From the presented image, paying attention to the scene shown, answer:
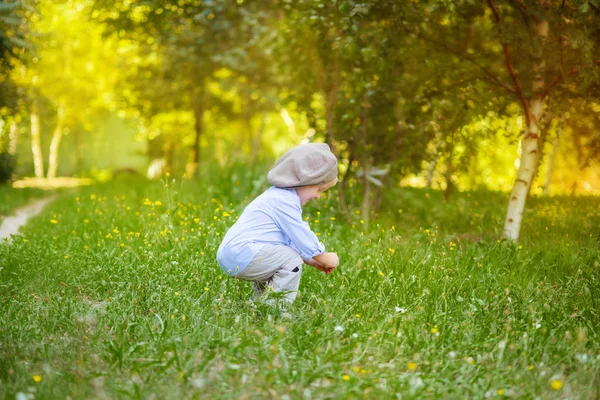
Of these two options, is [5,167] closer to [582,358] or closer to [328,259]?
[328,259]

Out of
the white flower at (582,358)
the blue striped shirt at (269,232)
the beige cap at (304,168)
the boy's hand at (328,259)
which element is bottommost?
the white flower at (582,358)

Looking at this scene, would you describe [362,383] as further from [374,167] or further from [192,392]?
[374,167]

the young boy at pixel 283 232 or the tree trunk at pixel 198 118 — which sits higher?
the young boy at pixel 283 232

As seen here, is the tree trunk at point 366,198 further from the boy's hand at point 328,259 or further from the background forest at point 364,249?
the boy's hand at point 328,259

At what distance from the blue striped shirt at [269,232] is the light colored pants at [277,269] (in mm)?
50

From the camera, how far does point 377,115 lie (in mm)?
8484

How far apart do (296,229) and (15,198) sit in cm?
995

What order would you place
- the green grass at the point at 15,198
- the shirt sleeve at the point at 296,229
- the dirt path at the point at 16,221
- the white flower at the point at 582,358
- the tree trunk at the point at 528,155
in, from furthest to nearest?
the green grass at the point at 15,198, the dirt path at the point at 16,221, the tree trunk at the point at 528,155, the shirt sleeve at the point at 296,229, the white flower at the point at 582,358

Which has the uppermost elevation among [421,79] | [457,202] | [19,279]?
[421,79]

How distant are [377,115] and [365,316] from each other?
455 cm

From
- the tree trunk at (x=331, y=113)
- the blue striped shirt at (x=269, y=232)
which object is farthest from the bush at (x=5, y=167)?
the blue striped shirt at (x=269, y=232)

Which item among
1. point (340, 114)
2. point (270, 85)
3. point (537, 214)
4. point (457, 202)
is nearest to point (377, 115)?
point (340, 114)

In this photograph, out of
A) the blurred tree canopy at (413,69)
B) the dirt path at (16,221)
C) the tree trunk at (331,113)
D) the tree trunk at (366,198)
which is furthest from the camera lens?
the dirt path at (16,221)

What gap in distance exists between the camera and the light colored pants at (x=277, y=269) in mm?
4418
